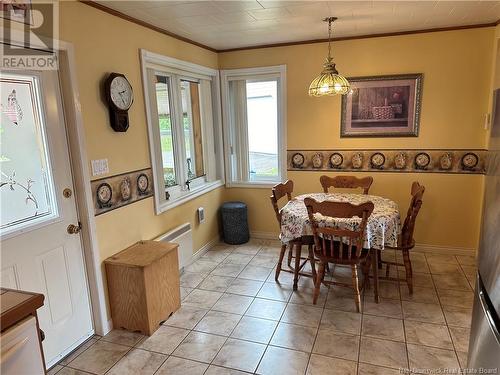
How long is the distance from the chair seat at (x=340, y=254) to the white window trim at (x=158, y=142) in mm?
1494

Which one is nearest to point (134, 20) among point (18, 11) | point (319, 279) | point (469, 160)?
point (18, 11)

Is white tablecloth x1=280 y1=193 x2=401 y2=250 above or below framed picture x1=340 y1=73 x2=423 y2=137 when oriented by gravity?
below

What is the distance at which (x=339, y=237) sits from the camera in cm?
266

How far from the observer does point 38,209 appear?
2.08m

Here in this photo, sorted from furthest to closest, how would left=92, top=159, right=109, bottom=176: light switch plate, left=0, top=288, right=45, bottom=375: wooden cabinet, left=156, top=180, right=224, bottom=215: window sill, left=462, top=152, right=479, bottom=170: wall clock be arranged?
left=462, top=152, right=479, bottom=170: wall clock < left=156, top=180, right=224, bottom=215: window sill < left=92, top=159, right=109, bottom=176: light switch plate < left=0, top=288, right=45, bottom=375: wooden cabinet

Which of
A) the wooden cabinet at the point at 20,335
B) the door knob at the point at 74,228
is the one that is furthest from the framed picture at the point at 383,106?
the wooden cabinet at the point at 20,335

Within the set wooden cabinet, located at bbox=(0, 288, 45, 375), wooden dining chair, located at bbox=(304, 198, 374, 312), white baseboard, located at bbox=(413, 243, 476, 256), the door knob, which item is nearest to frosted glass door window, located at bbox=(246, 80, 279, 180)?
wooden dining chair, located at bbox=(304, 198, 374, 312)

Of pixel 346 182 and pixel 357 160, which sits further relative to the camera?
pixel 357 160

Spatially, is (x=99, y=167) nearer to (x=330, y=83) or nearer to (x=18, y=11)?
(x=18, y=11)

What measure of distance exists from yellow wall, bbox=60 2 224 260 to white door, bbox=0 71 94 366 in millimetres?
217

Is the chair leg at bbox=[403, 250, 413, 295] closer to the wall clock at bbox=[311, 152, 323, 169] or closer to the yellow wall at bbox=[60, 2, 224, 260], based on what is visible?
the wall clock at bbox=[311, 152, 323, 169]

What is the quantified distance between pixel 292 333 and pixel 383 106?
8.33 feet

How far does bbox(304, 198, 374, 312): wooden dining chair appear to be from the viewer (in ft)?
8.05

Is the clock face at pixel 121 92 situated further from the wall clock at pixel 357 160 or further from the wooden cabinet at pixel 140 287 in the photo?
the wall clock at pixel 357 160
